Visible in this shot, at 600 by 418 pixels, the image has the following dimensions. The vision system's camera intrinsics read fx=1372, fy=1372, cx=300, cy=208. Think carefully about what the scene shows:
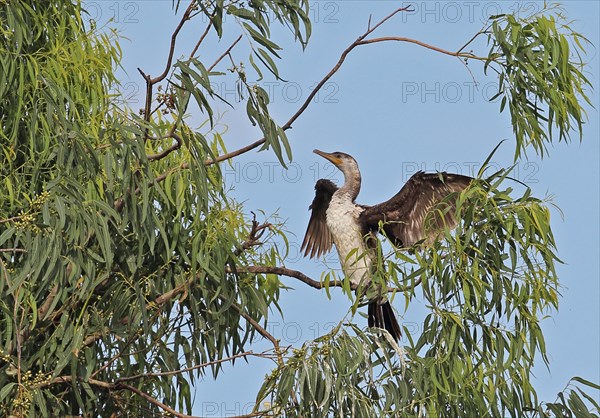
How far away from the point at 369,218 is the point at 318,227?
78cm

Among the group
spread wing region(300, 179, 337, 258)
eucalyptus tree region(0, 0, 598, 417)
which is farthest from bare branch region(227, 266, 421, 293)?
spread wing region(300, 179, 337, 258)

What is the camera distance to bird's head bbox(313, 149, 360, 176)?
7191mm

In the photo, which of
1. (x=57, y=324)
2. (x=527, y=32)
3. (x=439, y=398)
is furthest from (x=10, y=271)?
(x=527, y=32)

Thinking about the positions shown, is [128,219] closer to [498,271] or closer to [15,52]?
[15,52]

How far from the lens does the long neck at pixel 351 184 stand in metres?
7.12

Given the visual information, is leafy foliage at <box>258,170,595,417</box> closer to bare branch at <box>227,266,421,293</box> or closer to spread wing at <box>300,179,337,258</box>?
bare branch at <box>227,266,421,293</box>

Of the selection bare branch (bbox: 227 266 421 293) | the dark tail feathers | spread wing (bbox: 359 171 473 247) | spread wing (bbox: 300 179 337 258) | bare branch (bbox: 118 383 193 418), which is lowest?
bare branch (bbox: 118 383 193 418)

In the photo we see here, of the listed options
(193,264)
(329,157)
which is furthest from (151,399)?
(329,157)

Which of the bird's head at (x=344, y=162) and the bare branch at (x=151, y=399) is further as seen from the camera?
the bird's head at (x=344, y=162)

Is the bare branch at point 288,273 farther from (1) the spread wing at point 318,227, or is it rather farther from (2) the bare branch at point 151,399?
(1) the spread wing at point 318,227

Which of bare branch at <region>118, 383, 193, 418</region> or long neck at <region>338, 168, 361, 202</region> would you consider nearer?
bare branch at <region>118, 383, 193, 418</region>

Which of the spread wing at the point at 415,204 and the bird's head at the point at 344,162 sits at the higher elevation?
the bird's head at the point at 344,162

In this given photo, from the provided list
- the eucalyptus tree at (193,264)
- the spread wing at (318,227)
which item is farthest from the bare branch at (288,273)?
the spread wing at (318,227)

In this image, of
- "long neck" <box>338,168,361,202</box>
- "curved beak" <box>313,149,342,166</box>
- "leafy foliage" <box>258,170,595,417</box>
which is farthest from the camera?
"curved beak" <box>313,149,342,166</box>
